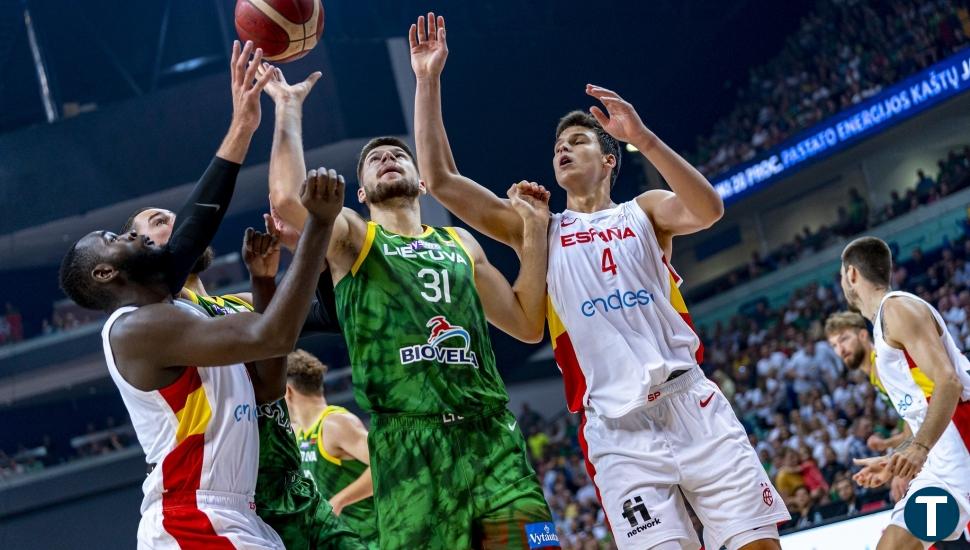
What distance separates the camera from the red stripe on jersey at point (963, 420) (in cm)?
537

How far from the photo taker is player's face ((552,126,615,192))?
4863 mm

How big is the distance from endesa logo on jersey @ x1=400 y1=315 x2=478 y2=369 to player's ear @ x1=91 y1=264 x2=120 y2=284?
1177mm

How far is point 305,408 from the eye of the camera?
21.5 ft

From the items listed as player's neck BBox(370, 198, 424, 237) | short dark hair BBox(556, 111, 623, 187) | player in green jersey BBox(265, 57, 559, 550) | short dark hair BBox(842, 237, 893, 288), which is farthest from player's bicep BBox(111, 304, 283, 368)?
short dark hair BBox(842, 237, 893, 288)

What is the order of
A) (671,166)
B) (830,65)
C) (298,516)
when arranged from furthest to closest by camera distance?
(830,65) < (671,166) < (298,516)

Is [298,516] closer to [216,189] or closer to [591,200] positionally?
[216,189]

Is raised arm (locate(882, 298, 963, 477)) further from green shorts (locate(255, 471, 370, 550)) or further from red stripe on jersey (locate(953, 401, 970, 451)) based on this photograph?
green shorts (locate(255, 471, 370, 550))

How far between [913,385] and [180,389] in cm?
397

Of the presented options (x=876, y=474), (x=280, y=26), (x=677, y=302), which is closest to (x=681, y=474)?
(x=677, y=302)

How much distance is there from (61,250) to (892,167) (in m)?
18.6

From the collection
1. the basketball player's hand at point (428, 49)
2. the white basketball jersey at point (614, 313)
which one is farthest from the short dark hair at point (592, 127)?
the basketball player's hand at point (428, 49)

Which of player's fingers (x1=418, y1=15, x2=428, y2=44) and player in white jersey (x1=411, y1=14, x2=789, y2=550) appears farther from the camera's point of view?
player's fingers (x1=418, y1=15, x2=428, y2=44)

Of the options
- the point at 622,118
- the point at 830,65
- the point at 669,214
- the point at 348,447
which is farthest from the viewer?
the point at 830,65

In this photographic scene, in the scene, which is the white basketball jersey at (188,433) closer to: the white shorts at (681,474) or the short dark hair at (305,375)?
the white shorts at (681,474)
